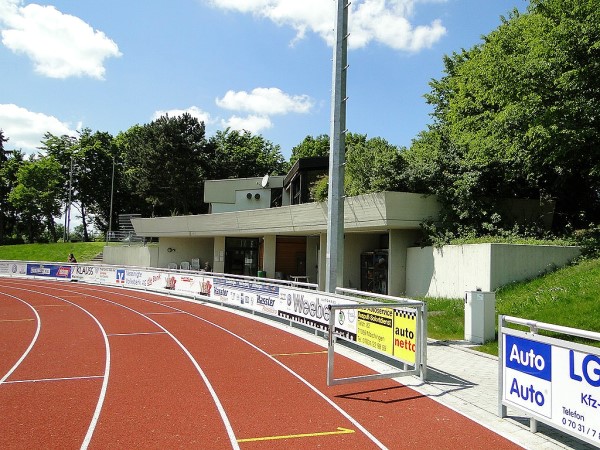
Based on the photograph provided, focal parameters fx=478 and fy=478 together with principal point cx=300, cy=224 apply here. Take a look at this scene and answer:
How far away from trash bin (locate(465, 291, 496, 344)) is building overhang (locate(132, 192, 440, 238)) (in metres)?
9.18

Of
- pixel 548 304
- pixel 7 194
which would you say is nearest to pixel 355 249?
pixel 548 304

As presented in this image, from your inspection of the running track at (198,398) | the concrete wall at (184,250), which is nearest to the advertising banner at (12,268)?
the concrete wall at (184,250)

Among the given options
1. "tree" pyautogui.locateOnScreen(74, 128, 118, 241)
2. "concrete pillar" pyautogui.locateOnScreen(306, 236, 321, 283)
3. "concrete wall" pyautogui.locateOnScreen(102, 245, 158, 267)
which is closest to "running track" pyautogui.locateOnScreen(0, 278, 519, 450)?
"concrete pillar" pyautogui.locateOnScreen(306, 236, 321, 283)

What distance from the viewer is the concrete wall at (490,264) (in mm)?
16922

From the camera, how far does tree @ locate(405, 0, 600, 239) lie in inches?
668

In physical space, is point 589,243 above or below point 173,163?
below

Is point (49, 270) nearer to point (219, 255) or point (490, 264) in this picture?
point (219, 255)

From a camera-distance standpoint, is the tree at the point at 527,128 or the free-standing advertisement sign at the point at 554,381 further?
the tree at the point at 527,128

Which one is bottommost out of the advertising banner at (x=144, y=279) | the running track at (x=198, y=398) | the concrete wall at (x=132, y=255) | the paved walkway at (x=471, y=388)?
the running track at (x=198, y=398)

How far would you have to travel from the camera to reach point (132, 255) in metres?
42.4

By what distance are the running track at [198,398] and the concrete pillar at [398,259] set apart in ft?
Result: 33.3

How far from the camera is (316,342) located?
12398 mm

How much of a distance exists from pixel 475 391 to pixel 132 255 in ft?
128

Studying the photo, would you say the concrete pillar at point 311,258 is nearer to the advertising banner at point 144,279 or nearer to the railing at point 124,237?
the advertising banner at point 144,279
